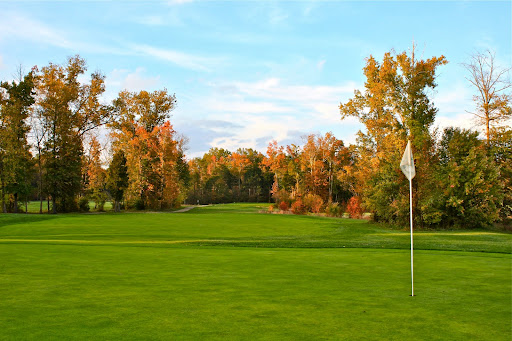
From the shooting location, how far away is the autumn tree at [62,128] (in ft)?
132

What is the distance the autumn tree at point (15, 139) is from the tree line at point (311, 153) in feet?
0.31

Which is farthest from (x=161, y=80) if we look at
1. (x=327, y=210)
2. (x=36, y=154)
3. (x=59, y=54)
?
(x=327, y=210)

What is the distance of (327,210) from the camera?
42.3 metres

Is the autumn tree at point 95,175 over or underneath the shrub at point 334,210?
over

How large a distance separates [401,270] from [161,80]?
5046cm

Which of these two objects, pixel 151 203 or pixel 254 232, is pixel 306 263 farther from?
pixel 151 203

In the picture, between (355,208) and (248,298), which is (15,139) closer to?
(355,208)

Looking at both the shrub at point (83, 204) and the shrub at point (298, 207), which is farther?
the shrub at point (298, 207)

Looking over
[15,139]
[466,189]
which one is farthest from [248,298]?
[15,139]

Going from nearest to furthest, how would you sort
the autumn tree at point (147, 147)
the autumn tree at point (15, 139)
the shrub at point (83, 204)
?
the autumn tree at point (15, 139), the shrub at point (83, 204), the autumn tree at point (147, 147)

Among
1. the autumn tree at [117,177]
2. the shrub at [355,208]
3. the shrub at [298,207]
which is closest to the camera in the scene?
the shrub at [355,208]

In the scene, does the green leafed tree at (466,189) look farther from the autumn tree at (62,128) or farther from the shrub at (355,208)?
the autumn tree at (62,128)

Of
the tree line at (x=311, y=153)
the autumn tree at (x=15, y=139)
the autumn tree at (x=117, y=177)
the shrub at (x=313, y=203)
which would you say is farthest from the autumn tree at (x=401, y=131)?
the autumn tree at (x=15, y=139)

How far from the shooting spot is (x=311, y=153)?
174 feet
